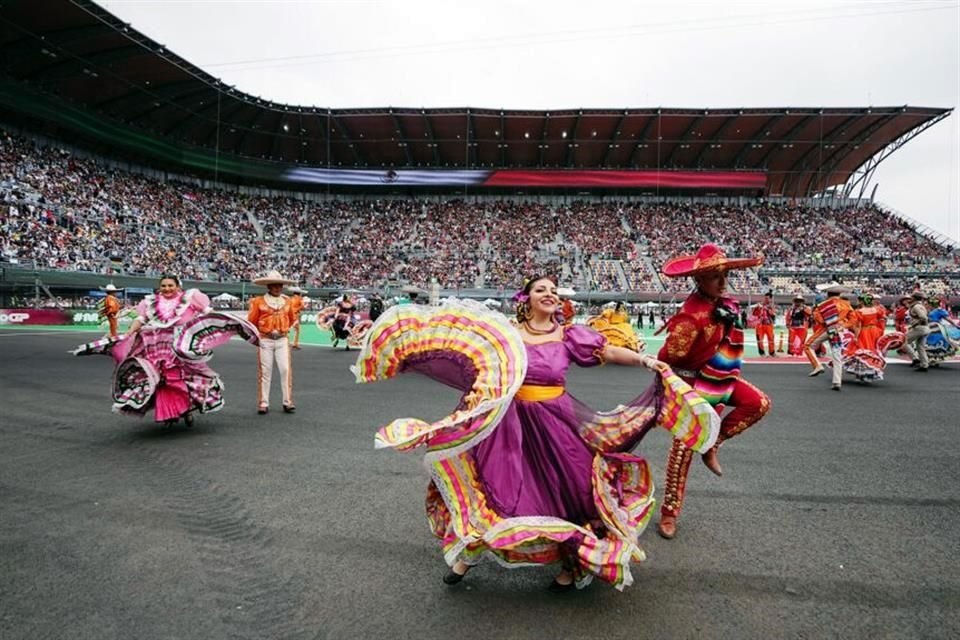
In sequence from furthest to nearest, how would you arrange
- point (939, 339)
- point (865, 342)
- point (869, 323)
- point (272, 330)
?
point (939, 339), point (865, 342), point (869, 323), point (272, 330)

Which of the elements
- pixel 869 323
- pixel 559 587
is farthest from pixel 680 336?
pixel 869 323

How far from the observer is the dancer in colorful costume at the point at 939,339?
11.8m

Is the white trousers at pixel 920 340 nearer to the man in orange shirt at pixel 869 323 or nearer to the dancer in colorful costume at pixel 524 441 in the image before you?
the man in orange shirt at pixel 869 323

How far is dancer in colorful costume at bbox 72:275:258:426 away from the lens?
5641 mm

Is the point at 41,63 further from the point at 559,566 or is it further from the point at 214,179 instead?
the point at 559,566

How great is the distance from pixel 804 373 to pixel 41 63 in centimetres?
3761

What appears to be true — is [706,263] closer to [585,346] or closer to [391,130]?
[585,346]

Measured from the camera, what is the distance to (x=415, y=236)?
135ft

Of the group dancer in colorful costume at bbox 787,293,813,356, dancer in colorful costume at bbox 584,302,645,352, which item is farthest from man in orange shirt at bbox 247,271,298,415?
dancer in colorful costume at bbox 787,293,813,356

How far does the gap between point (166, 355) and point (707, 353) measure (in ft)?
17.6

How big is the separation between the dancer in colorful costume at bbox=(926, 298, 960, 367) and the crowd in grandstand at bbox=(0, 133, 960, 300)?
1926cm

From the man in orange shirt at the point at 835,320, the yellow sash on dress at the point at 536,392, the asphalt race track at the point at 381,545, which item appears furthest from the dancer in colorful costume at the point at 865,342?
the yellow sash on dress at the point at 536,392

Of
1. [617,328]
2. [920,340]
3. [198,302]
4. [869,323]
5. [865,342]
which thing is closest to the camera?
[198,302]

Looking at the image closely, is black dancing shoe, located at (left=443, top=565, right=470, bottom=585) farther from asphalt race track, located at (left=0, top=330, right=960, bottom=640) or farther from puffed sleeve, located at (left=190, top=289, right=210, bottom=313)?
puffed sleeve, located at (left=190, top=289, right=210, bottom=313)
